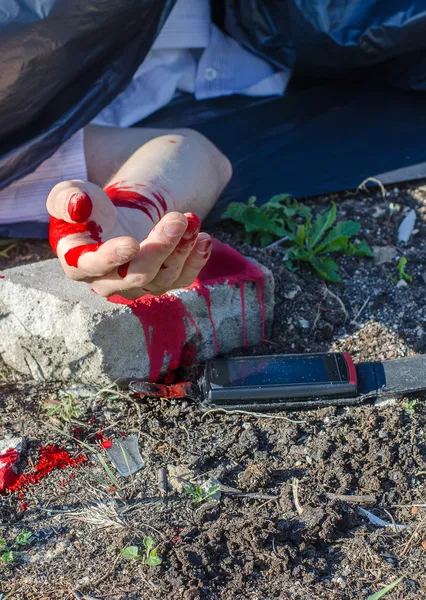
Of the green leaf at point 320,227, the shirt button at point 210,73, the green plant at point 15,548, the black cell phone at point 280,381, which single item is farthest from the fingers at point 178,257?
the shirt button at point 210,73

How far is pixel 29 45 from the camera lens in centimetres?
144

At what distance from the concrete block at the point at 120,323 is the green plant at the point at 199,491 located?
1.01ft

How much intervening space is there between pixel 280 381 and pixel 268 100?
1.25m

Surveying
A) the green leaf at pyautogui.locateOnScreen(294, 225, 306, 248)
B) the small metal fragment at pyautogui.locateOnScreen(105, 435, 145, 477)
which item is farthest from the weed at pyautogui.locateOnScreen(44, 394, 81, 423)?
the green leaf at pyautogui.locateOnScreen(294, 225, 306, 248)

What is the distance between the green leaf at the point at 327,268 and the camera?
5.06 ft

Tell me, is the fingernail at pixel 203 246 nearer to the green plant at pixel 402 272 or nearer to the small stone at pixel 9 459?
the small stone at pixel 9 459

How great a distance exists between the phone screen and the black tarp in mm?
610

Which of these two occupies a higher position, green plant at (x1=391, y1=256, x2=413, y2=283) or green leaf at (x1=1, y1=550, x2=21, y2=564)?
green leaf at (x1=1, y1=550, x2=21, y2=564)

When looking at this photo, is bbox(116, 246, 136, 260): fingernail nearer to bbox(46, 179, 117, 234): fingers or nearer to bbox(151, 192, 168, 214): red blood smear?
bbox(46, 179, 117, 234): fingers

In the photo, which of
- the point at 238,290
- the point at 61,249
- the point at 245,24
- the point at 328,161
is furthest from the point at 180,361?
the point at 245,24

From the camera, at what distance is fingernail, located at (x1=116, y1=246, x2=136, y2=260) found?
1006 mm

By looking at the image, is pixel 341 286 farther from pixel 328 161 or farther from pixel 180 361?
pixel 328 161

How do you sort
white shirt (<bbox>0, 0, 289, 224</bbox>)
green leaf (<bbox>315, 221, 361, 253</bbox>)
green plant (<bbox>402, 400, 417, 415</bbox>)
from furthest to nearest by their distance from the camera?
1. white shirt (<bbox>0, 0, 289, 224</bbox>)
2. green leaf (<bbox>315, 221, 361, 253</bbox>)
3. green plant (<bbox>402, 400, 417, 415</bbox>)

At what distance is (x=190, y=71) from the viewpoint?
85.7 inches
